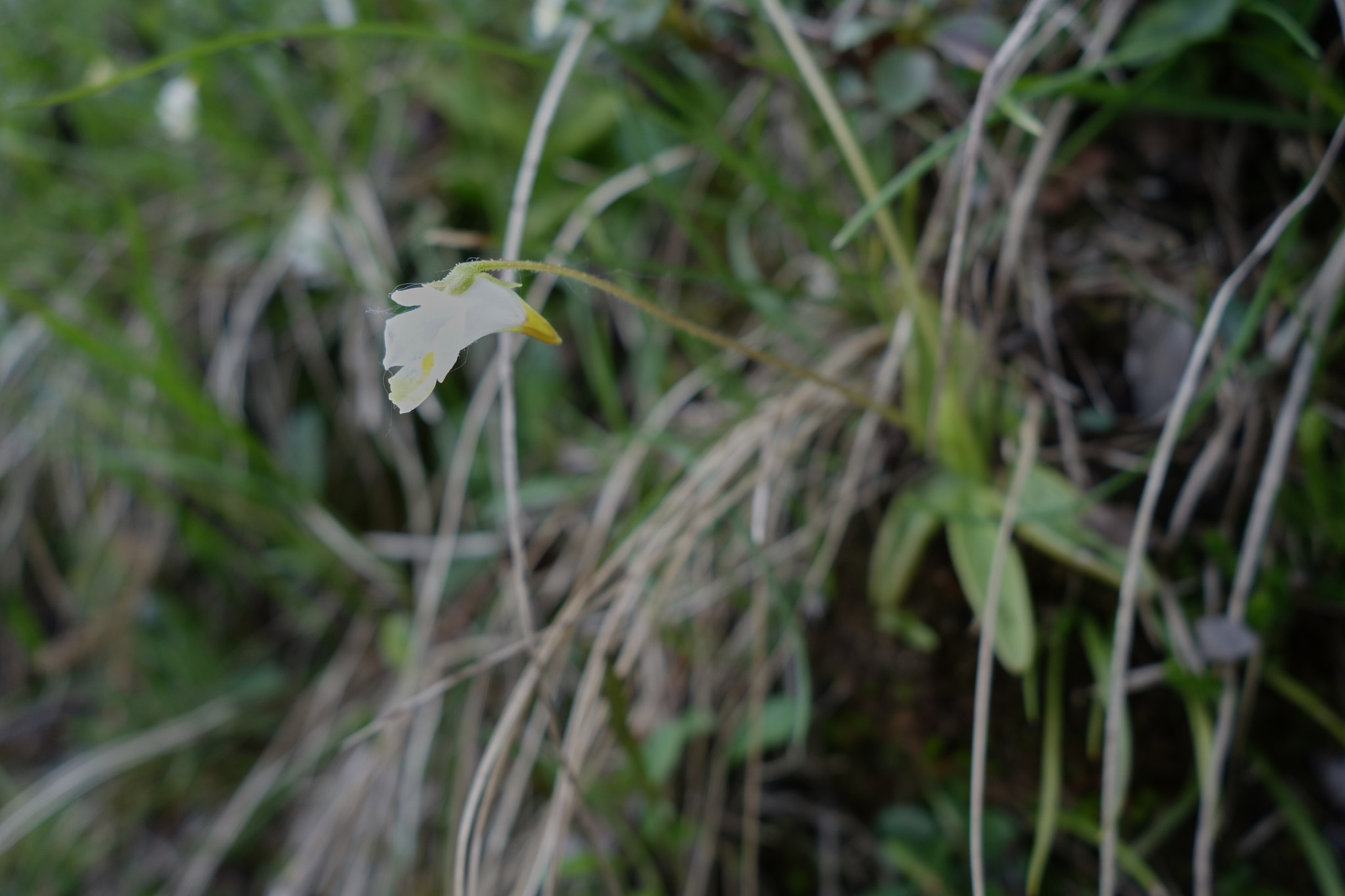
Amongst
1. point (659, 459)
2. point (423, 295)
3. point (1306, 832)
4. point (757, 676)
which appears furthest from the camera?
point (659, 459)

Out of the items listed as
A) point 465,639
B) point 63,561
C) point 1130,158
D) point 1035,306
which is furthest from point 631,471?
point 63,561

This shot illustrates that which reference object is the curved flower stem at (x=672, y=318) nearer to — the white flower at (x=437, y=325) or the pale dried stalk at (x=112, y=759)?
the white flower at (x=437, y=325)

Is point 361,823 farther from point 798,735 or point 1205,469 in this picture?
point 1205,469

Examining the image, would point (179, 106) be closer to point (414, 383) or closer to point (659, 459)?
point (659, 459)

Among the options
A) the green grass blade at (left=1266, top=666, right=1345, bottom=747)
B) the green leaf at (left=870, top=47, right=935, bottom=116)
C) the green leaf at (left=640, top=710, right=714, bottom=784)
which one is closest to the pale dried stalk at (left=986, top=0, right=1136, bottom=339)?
the green leaf at (left=870, top=47, right=935, bottom=116)

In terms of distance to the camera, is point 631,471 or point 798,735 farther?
point 631,471

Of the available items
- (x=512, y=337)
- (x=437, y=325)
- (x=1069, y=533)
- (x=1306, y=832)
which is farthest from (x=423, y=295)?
(x=1306, y=832)
